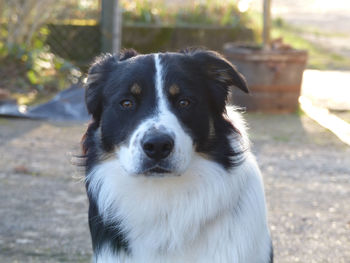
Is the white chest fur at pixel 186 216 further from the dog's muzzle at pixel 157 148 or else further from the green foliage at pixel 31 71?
the green foliage at pixel 31 71

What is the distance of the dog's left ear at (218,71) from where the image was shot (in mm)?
3518

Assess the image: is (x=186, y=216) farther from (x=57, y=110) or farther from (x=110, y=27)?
(x=110, y=27)

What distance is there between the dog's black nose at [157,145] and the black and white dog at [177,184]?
144 mm

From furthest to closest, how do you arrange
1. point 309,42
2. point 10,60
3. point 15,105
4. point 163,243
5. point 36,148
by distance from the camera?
point 309,42
point 10,60
point 15,105
point 36,148
point 163,243

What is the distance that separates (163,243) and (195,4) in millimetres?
8337

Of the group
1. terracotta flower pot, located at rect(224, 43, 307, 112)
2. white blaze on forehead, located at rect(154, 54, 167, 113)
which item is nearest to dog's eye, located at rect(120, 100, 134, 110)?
white blaze on forehead, located at rect(154, 54, 167, 113)

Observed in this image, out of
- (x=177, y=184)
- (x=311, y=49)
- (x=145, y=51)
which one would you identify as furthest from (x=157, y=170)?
(x=311, y=49)

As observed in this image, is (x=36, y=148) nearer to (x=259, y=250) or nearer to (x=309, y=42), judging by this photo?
(x=259, y=250)

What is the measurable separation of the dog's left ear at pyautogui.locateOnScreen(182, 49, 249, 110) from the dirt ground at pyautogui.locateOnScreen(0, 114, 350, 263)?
0.85 metres

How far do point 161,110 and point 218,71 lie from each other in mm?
492

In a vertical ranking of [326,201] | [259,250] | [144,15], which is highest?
[144,15]

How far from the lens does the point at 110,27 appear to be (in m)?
9.58

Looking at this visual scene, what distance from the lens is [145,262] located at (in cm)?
330

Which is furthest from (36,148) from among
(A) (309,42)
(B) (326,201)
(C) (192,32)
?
(A) (309,42)
